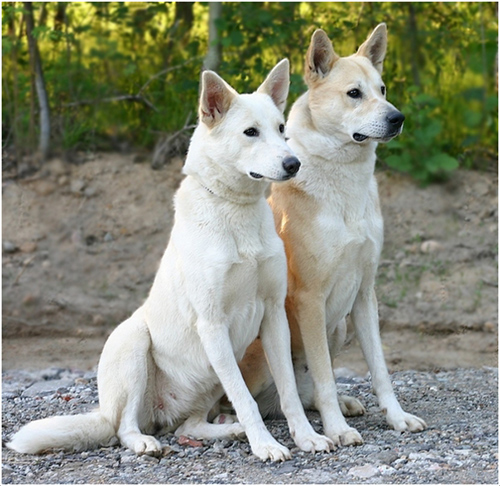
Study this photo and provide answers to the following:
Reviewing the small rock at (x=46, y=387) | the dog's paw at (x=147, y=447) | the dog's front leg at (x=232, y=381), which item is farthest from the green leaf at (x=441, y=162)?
the dog's paw at (x=147, y=447)

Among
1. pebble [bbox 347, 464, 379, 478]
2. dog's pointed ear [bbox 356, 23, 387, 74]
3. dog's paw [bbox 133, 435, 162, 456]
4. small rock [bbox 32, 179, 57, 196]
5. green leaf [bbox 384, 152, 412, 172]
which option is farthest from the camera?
small rock [bbox 32, 179, 57, 196]

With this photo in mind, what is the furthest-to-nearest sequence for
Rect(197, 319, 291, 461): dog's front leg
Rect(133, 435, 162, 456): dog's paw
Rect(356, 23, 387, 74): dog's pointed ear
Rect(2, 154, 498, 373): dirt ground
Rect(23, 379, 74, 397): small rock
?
Rect(2, 154, 498, 373): dirt ground
Rect(23, 379, 74, 397): small rock
Rect(356, 23, 387, 74): dog's pointed ear
Rect(133, 435, 162, 456): dog's paw
Rect(197, 319, 291, 461): dog's front leg

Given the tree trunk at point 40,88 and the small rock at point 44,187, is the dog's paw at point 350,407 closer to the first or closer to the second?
the small rock at point 44,187

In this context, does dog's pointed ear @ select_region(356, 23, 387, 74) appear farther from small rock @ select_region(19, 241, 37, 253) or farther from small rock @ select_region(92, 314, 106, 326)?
small rock @ select_region(19, 241, 37, 253)

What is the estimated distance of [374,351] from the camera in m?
4.48

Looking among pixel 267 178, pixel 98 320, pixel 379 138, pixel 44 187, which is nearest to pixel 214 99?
pixel 267 178

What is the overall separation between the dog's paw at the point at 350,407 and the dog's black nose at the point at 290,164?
157 centimetres

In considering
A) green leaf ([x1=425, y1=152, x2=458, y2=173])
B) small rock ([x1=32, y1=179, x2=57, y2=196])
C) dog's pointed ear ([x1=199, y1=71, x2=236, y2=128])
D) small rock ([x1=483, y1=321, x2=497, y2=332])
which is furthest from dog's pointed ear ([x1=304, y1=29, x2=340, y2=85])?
small rock ([x1=32, y1=179, x2=57, y2=196])

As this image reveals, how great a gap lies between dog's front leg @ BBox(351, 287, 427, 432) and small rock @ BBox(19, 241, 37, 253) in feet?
14.8

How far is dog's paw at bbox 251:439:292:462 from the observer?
150 inches

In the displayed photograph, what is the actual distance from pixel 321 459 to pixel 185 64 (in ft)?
17.8

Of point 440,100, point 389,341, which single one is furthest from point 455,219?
point 389,341

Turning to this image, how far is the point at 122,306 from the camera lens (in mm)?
7633

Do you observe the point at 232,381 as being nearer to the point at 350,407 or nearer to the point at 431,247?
the point at 350,407
